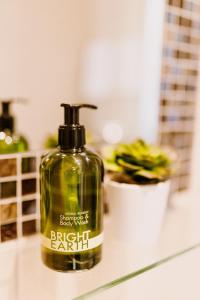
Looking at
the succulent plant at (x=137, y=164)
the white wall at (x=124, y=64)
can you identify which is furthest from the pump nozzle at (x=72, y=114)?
the white wall at (x=124, y=64)

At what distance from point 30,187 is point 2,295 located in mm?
134

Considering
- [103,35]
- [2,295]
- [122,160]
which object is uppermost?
[103,35]

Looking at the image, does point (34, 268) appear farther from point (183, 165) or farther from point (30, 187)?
point (183, 165)

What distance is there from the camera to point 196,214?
0.56 metres

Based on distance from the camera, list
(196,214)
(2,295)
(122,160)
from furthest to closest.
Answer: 1. (196,214)
2. (122,160)
3. (2,295)

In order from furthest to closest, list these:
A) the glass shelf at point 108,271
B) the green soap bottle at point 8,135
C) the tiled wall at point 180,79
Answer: the tiled wall at point 180,79 < the green soap bottle at point 8,135 < the glass shelf at point 108,271

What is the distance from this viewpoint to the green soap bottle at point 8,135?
1.51 feet

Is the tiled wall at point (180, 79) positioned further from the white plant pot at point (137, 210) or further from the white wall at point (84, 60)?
the white plant pot at point (137, 210)

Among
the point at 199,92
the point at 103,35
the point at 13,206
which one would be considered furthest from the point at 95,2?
the point at 13,206

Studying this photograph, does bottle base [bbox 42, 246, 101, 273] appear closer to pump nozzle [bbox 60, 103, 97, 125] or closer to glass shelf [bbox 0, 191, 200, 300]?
glass shelf [bbox 0, 191, 200, 300]

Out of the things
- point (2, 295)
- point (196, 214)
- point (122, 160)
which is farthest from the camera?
point (196, 214)

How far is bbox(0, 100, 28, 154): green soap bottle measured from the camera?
0.46 m

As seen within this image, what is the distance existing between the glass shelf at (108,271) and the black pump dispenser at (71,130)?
133mm

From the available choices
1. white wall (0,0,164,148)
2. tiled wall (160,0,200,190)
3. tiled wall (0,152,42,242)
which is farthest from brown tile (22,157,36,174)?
tiled wall (160,0,200,190)
